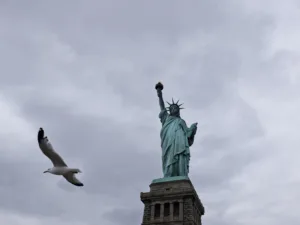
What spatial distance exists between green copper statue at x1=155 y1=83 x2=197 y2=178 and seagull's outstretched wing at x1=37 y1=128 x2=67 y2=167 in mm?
27734

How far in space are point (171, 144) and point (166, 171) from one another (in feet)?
8.13

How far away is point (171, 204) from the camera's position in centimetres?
3584

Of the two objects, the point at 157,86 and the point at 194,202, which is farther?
the point at 157,86

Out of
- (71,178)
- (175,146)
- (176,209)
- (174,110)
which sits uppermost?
(174,110)

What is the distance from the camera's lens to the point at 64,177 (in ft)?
35.3

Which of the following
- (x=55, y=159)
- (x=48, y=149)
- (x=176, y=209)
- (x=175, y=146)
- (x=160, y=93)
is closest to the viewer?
(x=48, y=149)

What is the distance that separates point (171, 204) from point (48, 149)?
26386 mm

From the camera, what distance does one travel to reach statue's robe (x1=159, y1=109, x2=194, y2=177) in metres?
38.4

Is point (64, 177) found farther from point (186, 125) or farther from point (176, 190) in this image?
point (186, 125)

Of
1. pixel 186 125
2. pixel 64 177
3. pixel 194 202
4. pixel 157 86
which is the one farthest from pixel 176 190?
pixel 64 177

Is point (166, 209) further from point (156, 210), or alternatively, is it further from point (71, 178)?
point (71, 178)

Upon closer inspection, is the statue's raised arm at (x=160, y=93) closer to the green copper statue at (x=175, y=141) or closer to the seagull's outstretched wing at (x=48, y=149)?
the green copper statue at (x=175, y=141)

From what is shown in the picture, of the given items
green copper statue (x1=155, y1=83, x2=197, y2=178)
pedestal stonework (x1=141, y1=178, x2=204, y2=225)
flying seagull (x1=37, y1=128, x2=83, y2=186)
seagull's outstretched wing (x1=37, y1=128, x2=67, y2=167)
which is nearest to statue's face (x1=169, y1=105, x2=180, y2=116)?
green copper statue (x1=155, y1=83, x2=197, y2=178)

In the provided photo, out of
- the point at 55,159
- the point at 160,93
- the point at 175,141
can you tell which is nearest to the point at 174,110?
the point at 160,93
